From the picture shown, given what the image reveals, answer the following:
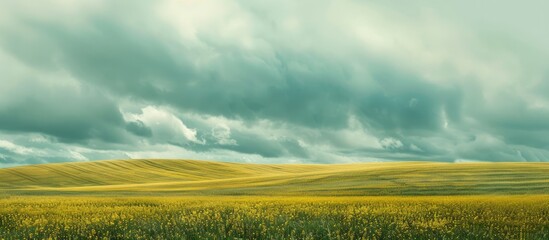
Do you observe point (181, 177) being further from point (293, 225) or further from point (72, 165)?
point (293, 225)

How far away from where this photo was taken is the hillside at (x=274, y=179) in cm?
4788

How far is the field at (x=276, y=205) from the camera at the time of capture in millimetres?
14547

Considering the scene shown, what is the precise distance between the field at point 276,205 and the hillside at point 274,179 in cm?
18

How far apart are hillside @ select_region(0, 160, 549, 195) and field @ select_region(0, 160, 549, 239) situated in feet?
0.59

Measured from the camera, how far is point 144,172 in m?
106

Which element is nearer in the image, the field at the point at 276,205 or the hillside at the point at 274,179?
the field at the point at 276,205

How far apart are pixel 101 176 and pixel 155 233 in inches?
3407

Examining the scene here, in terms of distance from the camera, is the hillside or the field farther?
the hillside

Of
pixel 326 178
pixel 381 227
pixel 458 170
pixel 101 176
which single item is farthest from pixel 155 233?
pixel 101 176

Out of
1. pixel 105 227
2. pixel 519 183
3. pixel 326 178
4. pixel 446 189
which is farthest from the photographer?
pixel 326 178

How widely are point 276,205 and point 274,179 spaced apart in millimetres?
49586

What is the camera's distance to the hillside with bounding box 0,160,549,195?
157 ft

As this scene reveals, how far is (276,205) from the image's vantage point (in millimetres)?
23812

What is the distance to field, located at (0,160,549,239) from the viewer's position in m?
14.5
